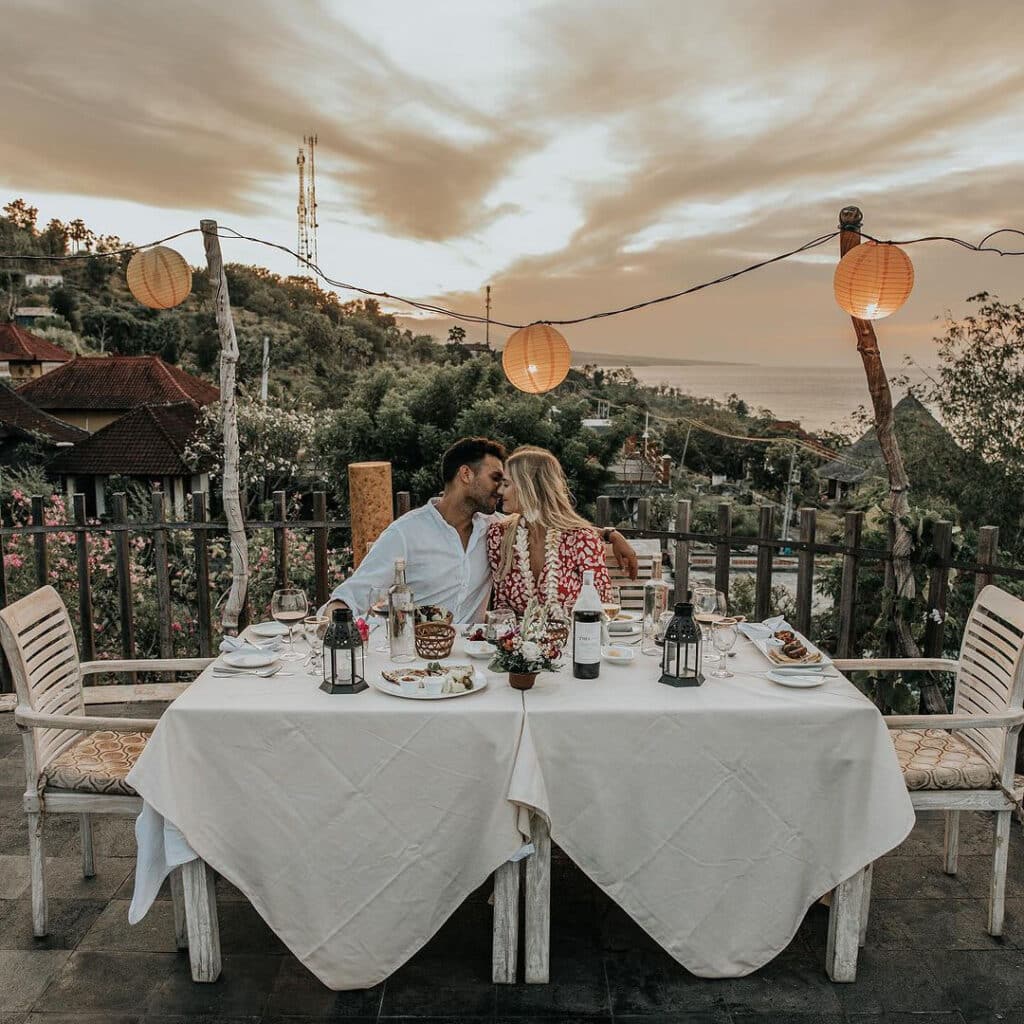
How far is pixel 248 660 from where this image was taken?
2.25m

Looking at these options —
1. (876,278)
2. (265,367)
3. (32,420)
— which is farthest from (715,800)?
(32,420)

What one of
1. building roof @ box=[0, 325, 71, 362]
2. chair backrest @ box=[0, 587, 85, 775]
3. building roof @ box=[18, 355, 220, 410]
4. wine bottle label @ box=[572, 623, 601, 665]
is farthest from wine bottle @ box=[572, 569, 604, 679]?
building roof @ box=[0, 325, 71, 362]

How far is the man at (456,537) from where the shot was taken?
3066 millimetres

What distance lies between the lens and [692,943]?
205 cm

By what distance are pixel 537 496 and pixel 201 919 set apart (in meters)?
1.64

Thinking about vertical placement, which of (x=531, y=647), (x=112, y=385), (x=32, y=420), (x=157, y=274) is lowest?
(x=531, y=647)

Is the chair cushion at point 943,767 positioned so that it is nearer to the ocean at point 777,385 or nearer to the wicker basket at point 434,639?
the wicker basket at point 434,639

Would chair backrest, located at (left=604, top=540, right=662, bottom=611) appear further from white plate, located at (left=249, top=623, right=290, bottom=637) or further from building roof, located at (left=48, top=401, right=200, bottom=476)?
building roof, located at (left=48, top=401, right=200, bottom=476)

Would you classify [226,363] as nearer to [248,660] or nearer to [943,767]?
[248,660]

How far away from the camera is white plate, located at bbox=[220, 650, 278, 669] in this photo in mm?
2248

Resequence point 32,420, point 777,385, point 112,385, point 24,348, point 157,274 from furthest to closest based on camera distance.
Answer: point 24,348, point 777,385, point 112,385, point 32,420, point 157,274

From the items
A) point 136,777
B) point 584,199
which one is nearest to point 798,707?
point 136,777

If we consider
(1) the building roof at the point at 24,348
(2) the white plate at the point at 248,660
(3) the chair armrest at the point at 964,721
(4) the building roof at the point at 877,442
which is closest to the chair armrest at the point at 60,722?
(2) the white plate at the point at 248,660

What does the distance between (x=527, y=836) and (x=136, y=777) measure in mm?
933
